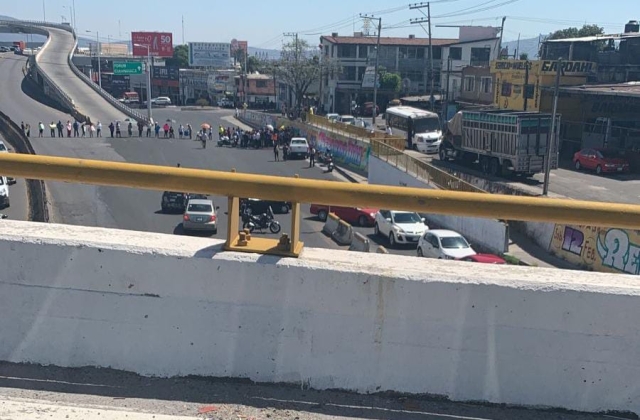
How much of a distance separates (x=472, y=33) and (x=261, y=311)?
80.1 metres

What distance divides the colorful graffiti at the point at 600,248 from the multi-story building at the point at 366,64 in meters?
63.1

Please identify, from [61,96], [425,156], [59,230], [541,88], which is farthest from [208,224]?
[61,96]

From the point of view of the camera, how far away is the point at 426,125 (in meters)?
47.7

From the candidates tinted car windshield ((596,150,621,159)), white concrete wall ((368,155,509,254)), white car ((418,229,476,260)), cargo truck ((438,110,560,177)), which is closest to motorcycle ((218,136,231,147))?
cargo truck ((438,110,560,177))

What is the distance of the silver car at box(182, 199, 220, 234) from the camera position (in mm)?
24156

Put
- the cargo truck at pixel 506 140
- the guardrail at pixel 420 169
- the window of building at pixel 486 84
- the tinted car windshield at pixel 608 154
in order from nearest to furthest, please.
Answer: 1. the guardrail at pixel 420 169
2. the cargo truck at pixel 506 140
3. the tinted car windshield at pixel 608 154
4. the window of building at pixel 486 84

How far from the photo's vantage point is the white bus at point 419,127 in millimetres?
46156

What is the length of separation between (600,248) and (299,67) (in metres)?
72.9

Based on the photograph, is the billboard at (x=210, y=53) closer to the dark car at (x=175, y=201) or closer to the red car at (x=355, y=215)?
the dark car at (x=175, y=201)

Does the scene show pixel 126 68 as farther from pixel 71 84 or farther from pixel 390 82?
pixel 390 82

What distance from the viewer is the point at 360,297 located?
146 inches

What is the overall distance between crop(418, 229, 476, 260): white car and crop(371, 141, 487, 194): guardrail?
269 cm

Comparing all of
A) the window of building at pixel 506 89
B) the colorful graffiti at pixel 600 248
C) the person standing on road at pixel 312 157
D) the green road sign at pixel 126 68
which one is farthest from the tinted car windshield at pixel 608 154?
the green road sign at pixel 126 68

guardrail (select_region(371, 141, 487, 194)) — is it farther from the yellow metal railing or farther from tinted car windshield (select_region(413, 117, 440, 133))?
the yellow metal railing
